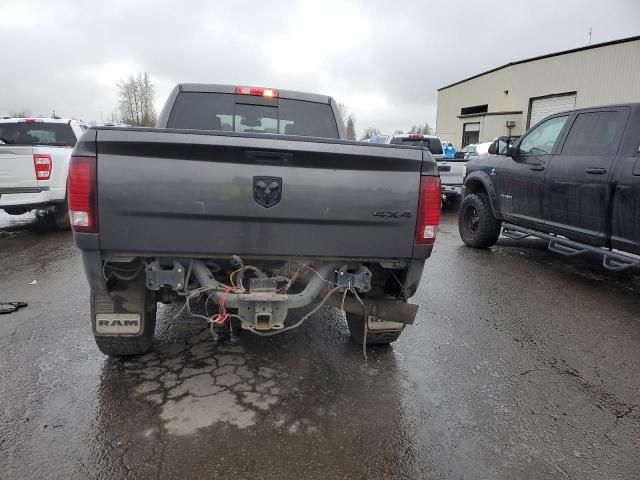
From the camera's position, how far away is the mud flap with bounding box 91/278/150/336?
9.52 ft

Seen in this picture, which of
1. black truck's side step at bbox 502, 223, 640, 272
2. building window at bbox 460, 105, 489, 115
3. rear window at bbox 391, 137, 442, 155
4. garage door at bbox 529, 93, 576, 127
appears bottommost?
black truck's side step at bbox 502, 223, 640, 272

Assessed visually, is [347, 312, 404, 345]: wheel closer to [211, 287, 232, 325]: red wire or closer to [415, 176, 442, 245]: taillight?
[415, 176, 442, 245]: taillight

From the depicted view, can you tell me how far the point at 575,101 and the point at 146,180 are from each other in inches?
A: 1162

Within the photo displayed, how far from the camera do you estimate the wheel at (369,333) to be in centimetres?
347

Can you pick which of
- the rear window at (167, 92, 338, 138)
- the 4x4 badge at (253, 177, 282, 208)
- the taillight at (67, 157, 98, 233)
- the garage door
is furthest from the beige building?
the taillight at (67, 157, 98, 233)

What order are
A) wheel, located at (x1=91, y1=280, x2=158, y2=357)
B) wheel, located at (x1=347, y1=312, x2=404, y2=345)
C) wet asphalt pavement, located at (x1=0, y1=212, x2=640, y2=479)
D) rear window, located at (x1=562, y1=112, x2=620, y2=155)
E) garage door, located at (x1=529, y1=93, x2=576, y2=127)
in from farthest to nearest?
garage door, located at (x1=529, y1=93, x2=576, y2=127)
rear window, located at (x1=562, y1=112, x2=620, y2=155)
wheel, located at (x1=347, y1=312, x2=404, y2=345)
wheel, located at (x1=91, y1=280, x2=158, y2=357)
wet asphalt pavement, located at (x1=0, y1=212, x2=640, y2=479)

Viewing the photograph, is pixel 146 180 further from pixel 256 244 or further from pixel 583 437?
pixel 583 437

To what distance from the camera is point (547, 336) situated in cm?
412

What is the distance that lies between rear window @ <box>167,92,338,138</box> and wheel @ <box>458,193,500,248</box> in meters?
3.89

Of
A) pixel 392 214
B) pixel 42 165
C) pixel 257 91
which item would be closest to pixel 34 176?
pixel 42 165

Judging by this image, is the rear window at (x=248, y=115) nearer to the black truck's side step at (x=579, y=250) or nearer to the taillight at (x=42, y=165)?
the black truck's side step at (x=579, y=250)

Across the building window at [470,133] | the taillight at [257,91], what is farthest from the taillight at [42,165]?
the building window at [470,133]

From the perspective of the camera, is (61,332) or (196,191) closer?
(196,191)

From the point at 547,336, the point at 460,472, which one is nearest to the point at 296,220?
the point at 460,472
